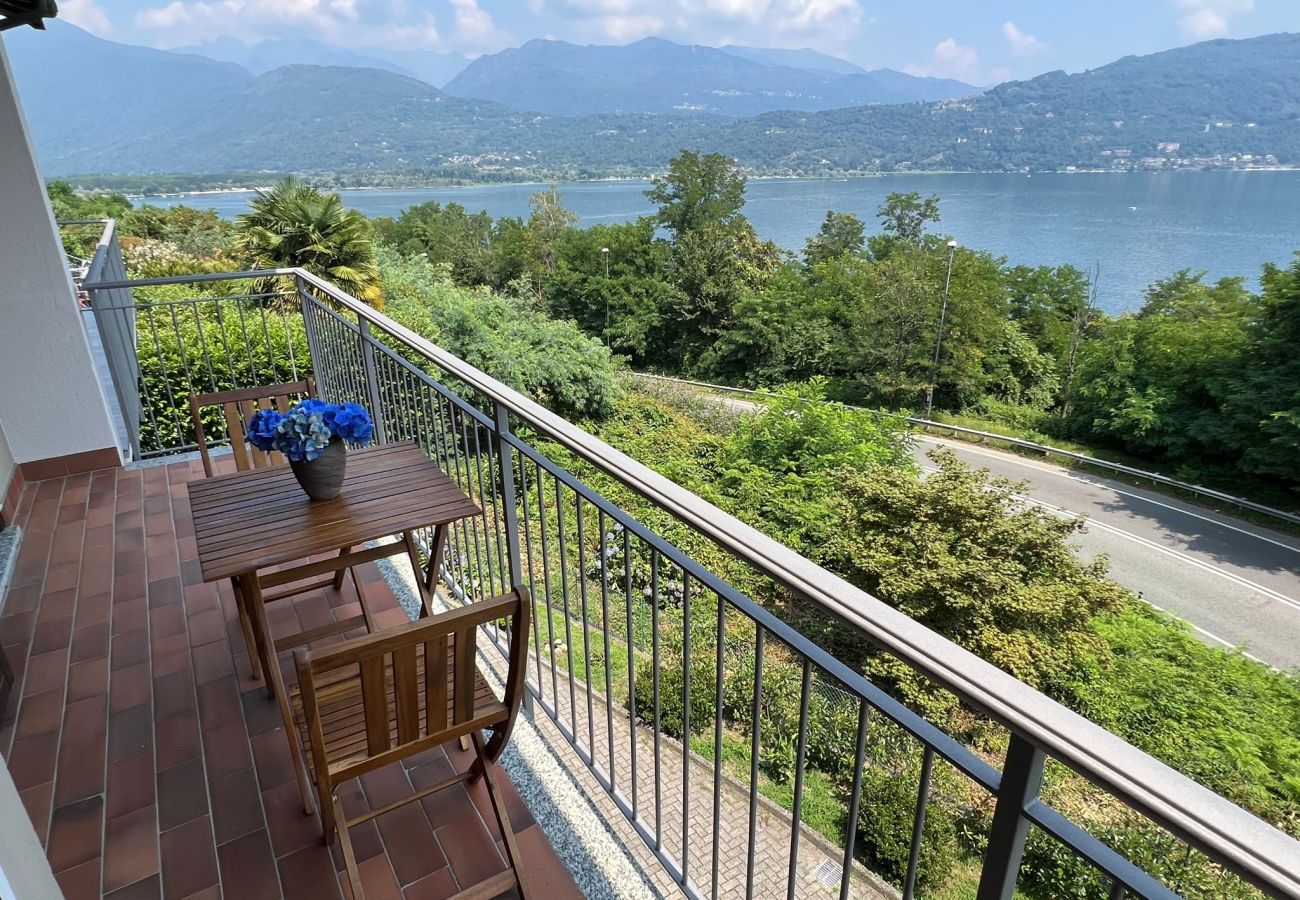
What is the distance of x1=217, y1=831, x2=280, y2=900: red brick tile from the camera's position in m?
1.75

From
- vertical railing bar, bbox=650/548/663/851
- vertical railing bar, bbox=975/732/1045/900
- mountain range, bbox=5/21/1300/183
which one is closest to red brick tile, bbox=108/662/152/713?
vertical railing bar, bbox=650/548/663/851

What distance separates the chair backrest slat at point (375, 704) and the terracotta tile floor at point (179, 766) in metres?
0.56

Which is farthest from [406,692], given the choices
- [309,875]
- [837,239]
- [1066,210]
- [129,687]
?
[1066,210]

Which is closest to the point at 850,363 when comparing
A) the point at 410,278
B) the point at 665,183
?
the point at 665,183

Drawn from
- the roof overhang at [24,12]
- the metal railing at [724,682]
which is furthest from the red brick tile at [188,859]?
the roof overhang at [24,12]

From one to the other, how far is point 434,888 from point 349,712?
51 cm

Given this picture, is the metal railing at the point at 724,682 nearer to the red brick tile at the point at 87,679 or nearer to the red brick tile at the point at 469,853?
→ the red brick tile at the point at 469,853

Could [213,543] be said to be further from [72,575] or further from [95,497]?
[95,497]

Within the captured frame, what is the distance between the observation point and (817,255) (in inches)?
1587

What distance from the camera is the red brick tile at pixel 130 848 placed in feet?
5.84

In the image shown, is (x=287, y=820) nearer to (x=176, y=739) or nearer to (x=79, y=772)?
(x=176, y=739)

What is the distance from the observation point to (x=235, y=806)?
6.52ft

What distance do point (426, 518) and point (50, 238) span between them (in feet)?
11.8

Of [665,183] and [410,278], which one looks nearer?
[410,278]
